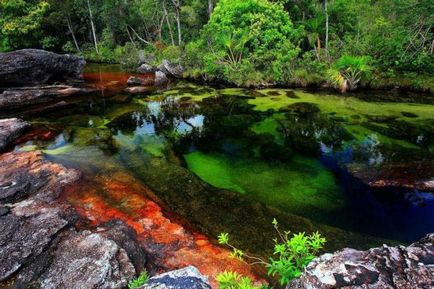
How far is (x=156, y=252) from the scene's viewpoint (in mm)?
5391

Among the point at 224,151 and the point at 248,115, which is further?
the point at 248,115

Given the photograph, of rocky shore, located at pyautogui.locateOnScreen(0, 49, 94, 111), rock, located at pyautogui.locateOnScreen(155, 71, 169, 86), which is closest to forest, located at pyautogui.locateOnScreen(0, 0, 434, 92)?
rock, located at pyautogui.locateOnScreen(155, 71, 169, 86)

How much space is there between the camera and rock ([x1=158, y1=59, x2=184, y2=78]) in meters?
23.3

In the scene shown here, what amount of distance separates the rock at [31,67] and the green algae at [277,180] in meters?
12.9

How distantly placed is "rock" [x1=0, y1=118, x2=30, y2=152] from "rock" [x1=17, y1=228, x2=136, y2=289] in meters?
6.84

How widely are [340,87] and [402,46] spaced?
11.8 ft

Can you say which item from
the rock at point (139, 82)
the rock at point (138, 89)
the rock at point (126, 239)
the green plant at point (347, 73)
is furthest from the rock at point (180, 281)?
the rock at point (139, 82)

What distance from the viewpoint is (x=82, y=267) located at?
475 cm

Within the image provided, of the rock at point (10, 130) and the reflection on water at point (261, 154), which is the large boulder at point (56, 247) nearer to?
the reflection on water at point (261, 154)

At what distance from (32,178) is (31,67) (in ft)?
41.6

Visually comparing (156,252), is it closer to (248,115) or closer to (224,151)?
(224,151)

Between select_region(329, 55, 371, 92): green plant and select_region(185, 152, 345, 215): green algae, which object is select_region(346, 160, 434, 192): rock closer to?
select_region(185, 152, 345, 215): green algae

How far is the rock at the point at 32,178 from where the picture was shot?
23.3 feet

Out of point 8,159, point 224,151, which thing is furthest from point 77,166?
point 224,151
